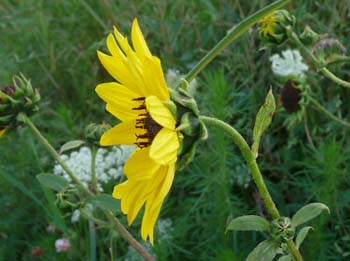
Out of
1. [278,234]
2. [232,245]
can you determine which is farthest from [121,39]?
[232,245]

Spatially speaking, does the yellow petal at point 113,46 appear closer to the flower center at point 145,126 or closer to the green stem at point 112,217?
the flower center at point 145,126

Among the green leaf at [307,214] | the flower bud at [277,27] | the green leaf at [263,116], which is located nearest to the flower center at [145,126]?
the green leaf at [263,116]

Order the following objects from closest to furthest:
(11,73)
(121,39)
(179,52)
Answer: (121,39) < (11,73) < (179,52)

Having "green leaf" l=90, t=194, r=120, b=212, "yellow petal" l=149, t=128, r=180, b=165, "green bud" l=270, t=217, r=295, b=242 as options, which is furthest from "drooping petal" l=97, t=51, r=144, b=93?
"green leaf" l=90, t=194, r=120, b=212

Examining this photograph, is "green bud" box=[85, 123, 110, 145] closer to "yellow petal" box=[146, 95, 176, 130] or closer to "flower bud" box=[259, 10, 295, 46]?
"flower bud" box=[259, 10, 295, 46]

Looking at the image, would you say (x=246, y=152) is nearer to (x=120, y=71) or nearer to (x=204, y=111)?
(x=120, y=71)

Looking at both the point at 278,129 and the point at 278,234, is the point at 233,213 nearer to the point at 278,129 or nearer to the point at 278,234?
the point at 278,129

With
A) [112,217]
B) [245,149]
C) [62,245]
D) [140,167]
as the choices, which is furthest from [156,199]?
[62,245]
